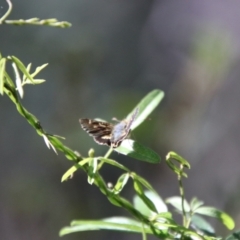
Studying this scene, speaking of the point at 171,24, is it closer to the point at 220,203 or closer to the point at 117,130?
the point at 220,203

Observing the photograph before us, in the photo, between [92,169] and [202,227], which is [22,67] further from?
[202,227]

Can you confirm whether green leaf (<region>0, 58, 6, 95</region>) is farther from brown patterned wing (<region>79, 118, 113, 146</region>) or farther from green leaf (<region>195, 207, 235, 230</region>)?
green leaf (<region>195, 207, 235, 230</region>)

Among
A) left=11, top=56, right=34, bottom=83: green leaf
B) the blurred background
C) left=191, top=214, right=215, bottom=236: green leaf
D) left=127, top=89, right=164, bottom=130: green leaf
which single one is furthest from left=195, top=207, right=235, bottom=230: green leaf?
the blurred background

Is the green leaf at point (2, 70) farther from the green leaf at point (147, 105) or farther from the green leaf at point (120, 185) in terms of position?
the green leaf at point (147, 105)

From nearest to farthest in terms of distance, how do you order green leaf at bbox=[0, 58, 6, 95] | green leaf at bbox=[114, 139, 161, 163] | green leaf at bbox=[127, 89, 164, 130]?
green leaf at bbox=[0, 58, 6, 95] → green leaf at bbox=[114, 139, 161, 163] → green leaf at bbox=[127, 89, 164, 130]

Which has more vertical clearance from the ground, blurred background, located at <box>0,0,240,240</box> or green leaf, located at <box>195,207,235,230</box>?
green leaf, located at <box>195,207,235,230</box>

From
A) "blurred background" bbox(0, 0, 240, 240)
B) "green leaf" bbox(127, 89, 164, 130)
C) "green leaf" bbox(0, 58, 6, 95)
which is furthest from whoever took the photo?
"blurred background" bbox(0, 0, 240, 240)

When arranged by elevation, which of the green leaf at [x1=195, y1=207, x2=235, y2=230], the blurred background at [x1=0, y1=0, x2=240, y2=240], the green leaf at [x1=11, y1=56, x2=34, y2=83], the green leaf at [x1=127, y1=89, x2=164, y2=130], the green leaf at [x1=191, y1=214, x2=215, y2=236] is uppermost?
the green leaf at [x1=11, y1=56, x2=34, y2=83]

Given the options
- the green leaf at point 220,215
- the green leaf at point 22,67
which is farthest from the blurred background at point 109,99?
the green leaf at point 22,67
